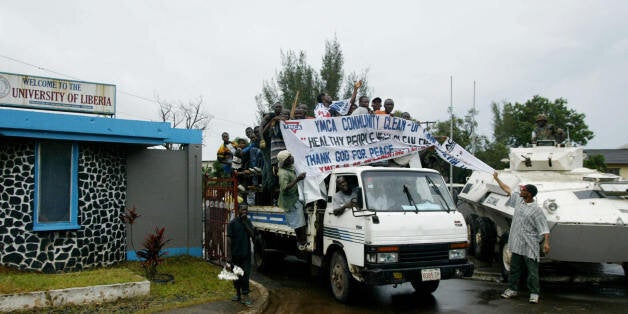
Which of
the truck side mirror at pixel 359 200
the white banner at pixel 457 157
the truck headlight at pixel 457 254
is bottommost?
the truck headlight at pixel 457 254

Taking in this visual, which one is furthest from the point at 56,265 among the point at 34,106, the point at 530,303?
the point at 530,303

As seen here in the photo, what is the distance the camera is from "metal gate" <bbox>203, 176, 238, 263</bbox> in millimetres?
10789

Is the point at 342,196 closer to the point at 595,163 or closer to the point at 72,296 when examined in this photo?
the point at 72,296

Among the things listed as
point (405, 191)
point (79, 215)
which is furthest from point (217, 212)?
point (405, 191)

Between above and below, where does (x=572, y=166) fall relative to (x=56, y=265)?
above

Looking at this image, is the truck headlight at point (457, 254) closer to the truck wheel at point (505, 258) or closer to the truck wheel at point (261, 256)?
the truck wheel at point (505, 258)

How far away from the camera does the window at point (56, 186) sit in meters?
9.83

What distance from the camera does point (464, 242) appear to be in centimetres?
803

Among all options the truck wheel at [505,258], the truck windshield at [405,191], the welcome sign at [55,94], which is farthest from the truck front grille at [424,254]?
the welcome sign at [55,94]

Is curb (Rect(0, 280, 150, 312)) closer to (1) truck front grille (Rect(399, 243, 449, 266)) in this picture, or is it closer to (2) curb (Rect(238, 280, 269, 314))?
(2) curb (Rect(238, 280, 269, 314))

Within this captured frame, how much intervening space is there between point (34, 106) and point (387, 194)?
7.28 metres

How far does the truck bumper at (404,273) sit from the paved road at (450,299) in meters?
0.58

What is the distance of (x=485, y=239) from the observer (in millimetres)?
11516

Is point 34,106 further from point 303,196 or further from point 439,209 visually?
point 439,209
